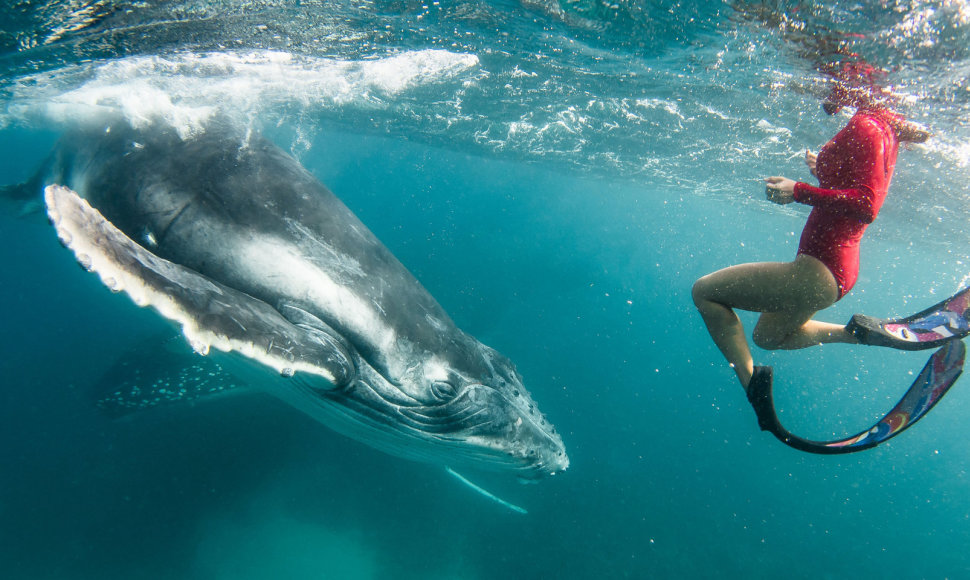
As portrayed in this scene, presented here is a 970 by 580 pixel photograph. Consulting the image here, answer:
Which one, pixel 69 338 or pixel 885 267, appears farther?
pixel 885 267

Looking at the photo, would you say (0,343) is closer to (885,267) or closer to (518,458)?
(518,458)

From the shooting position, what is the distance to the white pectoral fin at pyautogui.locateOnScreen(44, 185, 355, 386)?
7.45 feet

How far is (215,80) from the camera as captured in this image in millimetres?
14078

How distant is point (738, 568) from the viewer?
15.1m

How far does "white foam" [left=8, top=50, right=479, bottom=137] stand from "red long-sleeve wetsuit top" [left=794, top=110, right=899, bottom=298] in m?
9.41

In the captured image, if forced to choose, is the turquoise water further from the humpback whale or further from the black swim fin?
the black swim fin

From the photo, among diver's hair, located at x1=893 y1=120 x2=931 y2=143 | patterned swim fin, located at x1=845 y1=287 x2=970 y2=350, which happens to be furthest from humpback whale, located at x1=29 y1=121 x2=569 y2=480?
diver's hair, located at x1=893 y1=120 x2=931 y2=143

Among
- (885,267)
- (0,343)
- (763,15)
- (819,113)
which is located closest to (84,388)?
(0,343)

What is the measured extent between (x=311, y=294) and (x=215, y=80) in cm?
1428

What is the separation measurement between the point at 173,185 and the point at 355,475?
1013cm

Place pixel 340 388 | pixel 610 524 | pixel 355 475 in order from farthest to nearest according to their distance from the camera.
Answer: pixel 610 524
pixel 355 475
pixel 340 388

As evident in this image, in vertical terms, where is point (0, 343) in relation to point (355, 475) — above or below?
below

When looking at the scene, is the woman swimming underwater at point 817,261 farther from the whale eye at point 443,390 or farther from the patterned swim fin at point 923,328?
the whale eye at point 443,390

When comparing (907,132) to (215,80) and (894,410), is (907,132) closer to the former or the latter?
(894,410)
